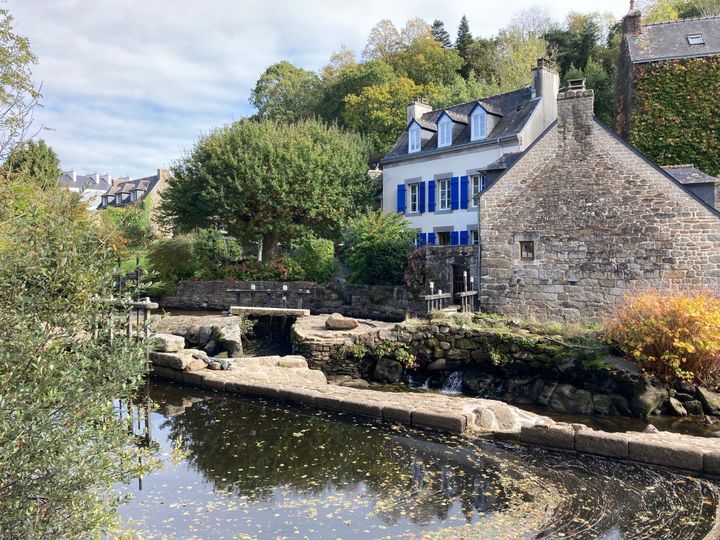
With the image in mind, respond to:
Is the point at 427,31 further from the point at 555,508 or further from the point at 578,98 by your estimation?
the point at 555,508

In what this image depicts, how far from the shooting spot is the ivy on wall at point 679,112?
71.0 ft

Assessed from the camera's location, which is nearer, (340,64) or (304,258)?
(304,258)

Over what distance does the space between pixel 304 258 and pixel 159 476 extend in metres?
20.7

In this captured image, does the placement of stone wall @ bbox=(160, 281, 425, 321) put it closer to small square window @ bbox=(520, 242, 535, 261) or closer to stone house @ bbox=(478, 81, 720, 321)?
stone house @ bbox=(478, 81, 720, 321)

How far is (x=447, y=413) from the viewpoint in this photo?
349 inches

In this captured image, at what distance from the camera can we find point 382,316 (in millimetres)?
23141

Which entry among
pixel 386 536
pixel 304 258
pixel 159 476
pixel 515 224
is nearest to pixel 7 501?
pixel 386 536

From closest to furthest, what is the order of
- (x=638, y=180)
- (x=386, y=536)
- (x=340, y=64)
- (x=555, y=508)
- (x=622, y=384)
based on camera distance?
(x=386, y=536) < (x=555, y=508) < (x=622, y=384) < (x=638, y=180) < (x=340, y=64)

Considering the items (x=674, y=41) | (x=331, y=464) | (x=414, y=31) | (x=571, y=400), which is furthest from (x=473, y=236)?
(x=414, y=31)

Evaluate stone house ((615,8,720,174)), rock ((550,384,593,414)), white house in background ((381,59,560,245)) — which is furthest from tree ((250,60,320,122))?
rock ((550,384,593,414))

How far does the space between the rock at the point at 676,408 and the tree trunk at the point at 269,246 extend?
21364 mm

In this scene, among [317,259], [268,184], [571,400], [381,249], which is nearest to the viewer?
[571,400]

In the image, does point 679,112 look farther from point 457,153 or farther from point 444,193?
point 444,193

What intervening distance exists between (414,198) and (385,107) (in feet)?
39.1
